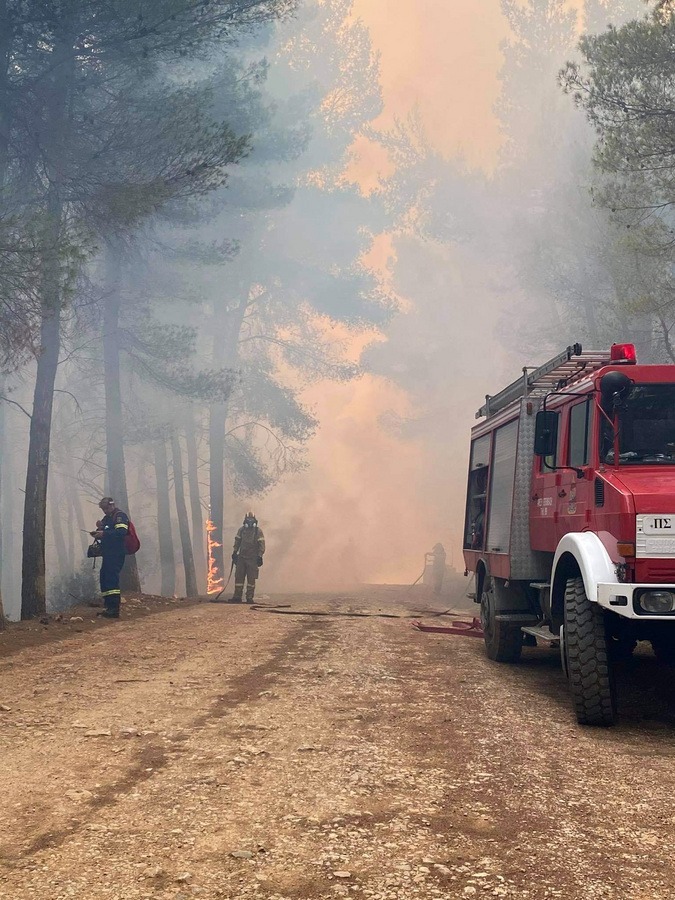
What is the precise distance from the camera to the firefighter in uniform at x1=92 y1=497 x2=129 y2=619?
14.1 meters

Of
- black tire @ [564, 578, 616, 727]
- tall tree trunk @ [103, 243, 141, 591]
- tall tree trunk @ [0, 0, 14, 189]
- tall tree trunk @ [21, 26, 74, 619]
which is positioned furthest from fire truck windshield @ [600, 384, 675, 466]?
tall tree trunk @ [103, 243, 141, 591]

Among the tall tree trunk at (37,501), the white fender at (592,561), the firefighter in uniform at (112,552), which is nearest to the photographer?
the white fender at (592,561)

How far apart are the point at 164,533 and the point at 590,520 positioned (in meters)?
22.9

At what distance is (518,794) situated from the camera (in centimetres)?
479

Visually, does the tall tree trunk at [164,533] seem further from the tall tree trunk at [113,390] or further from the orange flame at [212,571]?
the tall tree trunk at [113,390]

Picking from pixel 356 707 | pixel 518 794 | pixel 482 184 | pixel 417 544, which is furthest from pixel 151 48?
pixel 417 544

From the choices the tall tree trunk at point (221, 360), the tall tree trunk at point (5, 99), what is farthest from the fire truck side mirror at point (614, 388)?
the tall tree trunk at point (221, 360)

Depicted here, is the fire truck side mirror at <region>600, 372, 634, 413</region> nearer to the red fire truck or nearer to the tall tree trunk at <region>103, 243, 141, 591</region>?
the red fire truck

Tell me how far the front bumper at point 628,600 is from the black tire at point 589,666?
0.41 meters

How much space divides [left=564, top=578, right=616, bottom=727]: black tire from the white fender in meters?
0.25

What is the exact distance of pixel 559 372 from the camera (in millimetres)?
9070

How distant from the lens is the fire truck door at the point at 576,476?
296 inches

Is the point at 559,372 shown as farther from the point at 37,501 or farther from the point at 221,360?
the point at 221,360

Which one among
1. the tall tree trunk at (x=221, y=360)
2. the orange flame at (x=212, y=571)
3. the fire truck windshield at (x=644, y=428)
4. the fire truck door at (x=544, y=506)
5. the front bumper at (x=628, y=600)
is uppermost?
the tall tree trunk at (x=221, y=360)
